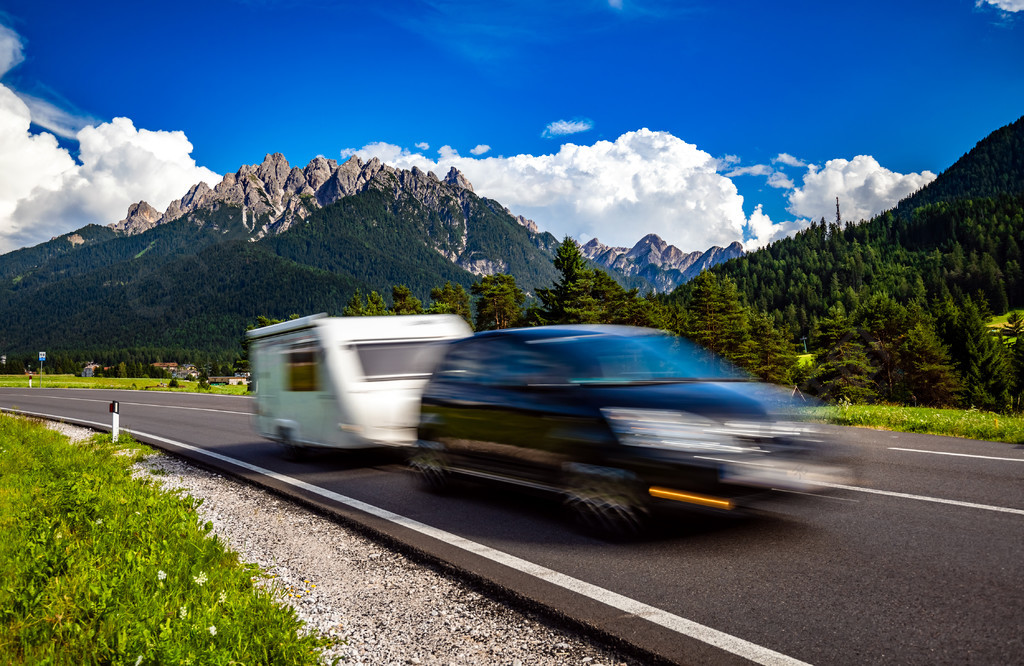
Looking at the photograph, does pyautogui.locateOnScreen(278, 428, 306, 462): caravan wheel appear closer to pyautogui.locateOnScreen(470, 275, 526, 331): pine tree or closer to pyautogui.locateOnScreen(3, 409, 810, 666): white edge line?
pyautogui.locateOnScreen(3, 409, 810, 666): white edge line

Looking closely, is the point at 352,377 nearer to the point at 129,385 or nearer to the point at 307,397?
the point at 307,397

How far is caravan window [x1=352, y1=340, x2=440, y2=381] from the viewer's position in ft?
26.7

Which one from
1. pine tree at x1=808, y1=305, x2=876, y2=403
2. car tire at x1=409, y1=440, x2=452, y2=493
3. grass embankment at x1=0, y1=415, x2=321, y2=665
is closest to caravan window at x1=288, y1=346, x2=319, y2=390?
car tire at x1=409, y1=440, x2=452, y2=493

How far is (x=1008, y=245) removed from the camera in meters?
143

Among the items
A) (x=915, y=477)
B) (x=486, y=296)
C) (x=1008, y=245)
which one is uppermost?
(x=1008, y=245)

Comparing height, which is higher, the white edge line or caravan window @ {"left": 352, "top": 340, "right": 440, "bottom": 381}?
caravan window @ {"left": 352, "top": 340, "right": 440, "bottom": 381}

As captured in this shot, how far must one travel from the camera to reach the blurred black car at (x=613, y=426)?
4.38 m

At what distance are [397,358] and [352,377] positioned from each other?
724 millimetres

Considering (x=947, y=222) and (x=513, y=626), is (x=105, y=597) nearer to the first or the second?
(x=513, y=626)

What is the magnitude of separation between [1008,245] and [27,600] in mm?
182596

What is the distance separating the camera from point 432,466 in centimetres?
668

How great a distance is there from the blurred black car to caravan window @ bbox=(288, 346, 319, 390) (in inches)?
99.0

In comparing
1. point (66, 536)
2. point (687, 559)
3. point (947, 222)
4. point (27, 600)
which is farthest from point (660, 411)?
point (947, 222)

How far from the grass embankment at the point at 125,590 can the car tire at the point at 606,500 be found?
7.72 ft
